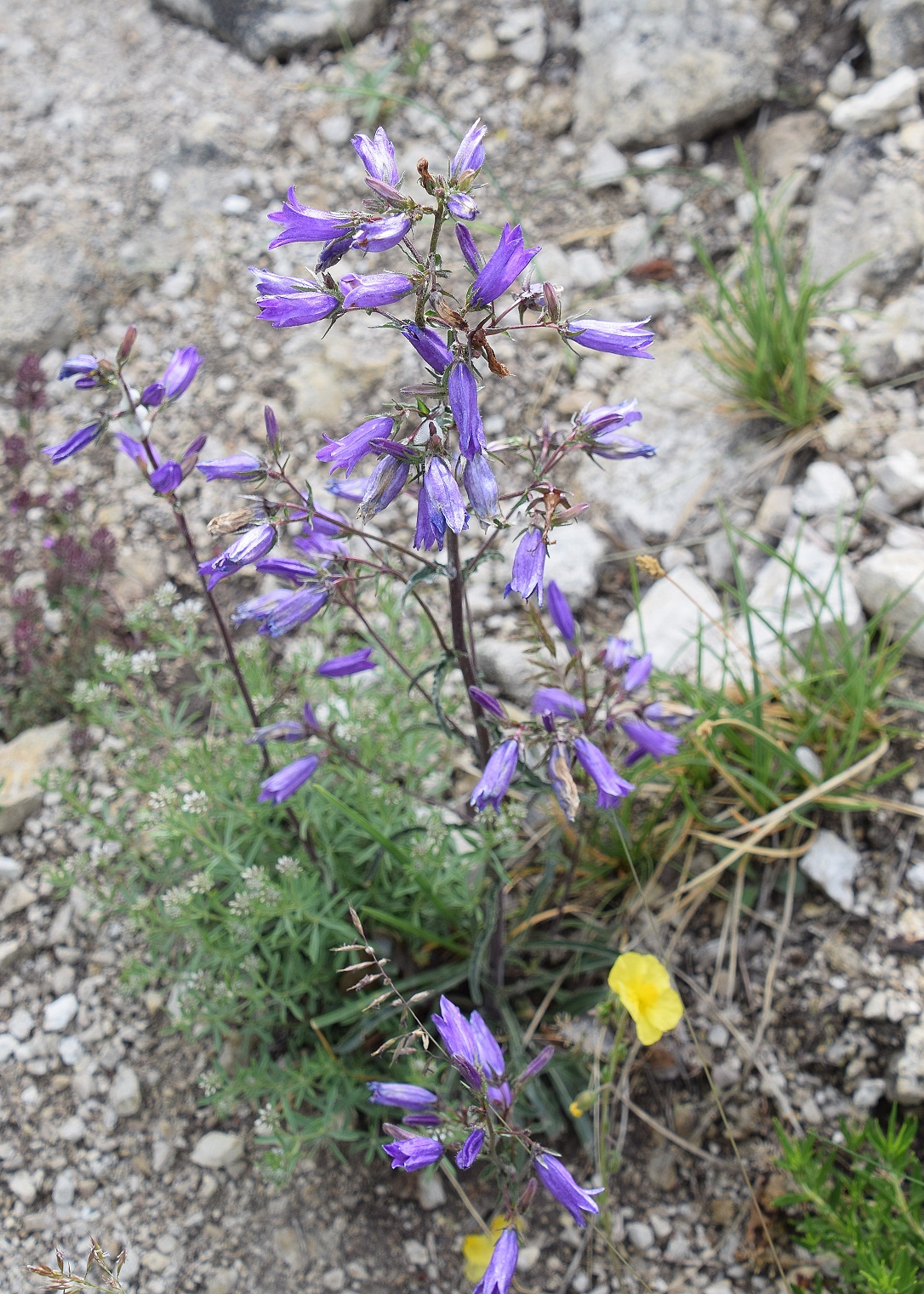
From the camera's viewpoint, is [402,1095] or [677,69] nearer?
[402,1095]

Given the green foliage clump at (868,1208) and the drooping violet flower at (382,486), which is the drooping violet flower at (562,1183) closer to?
the green foliage clump at (868,1208)

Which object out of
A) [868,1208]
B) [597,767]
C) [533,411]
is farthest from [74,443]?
[868,1208]

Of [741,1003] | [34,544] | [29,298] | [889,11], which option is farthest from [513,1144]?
[889,11]

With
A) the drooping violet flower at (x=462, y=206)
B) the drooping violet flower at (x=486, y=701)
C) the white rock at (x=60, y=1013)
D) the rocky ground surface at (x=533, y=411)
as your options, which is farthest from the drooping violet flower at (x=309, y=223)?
the white rock at (x=60, y=1013)

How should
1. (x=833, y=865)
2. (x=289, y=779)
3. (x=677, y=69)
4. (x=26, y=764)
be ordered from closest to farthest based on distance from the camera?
(x=289, y=779)
(x=833, y=865)
(x=26, y=764)
(x=677, y=69)

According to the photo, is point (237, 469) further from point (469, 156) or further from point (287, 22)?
point (287, 22)

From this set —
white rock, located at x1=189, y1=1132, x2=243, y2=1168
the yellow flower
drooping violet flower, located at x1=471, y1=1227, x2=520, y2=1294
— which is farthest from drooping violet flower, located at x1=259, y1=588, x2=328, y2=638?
white rock, located at x1=189, y1=1132, x2=243, y2=1168

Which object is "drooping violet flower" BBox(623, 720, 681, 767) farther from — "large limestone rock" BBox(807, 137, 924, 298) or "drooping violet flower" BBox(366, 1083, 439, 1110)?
"large limestone rock" BBox(807, 137, 924, 298)
